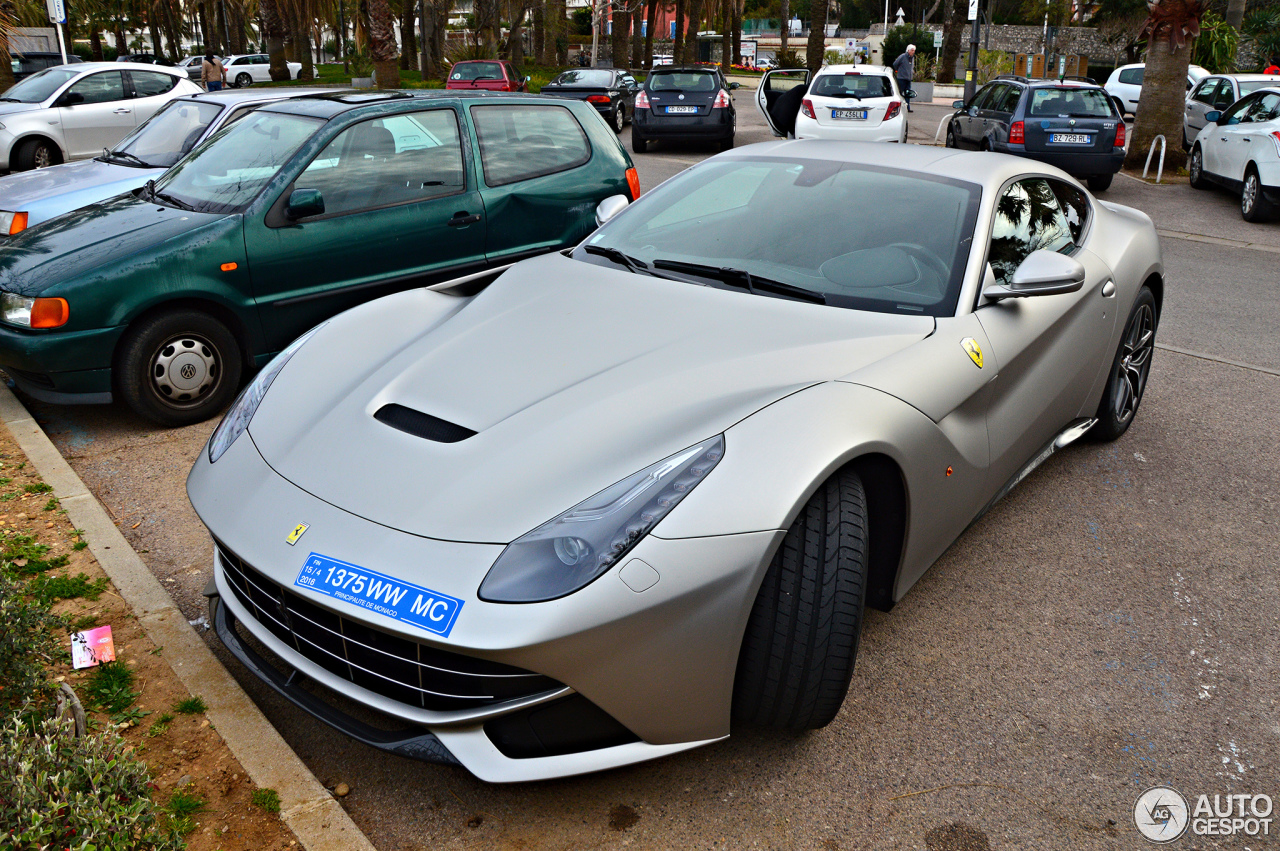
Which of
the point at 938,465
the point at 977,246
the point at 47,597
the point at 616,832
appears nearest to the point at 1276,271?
the point at 977,246

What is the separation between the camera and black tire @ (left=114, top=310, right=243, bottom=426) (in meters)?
4.98

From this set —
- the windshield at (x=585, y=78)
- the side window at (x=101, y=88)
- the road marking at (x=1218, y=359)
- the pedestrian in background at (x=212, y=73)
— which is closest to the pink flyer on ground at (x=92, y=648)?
the road marking at (x=1218, y=359)

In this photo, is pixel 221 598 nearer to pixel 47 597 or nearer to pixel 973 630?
pixel 47 597

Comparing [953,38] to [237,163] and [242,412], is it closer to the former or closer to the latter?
[237,163]

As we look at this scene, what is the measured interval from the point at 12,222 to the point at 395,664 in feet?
19.9

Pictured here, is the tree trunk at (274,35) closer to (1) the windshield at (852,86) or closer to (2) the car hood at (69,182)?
(1) the windshield at (852,86)

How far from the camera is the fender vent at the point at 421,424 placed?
270cm

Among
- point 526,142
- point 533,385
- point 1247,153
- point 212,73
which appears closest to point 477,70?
point 212,73

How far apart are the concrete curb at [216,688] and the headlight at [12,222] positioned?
3127mm

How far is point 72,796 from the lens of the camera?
2.08m

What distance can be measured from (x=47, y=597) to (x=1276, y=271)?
1033 centimetres

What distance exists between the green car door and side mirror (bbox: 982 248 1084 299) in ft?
11.4

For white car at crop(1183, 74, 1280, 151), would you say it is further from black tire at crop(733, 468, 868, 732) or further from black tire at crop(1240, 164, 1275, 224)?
black tire at crop(733, 468, 868, 732)

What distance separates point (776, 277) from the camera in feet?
11.5
